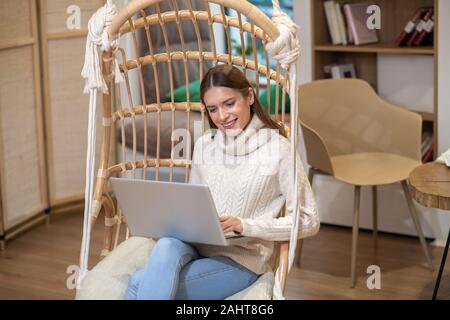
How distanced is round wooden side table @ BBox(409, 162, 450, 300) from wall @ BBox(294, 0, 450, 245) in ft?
1.98

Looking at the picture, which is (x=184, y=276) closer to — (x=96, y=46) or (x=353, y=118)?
(x=96, y=46)

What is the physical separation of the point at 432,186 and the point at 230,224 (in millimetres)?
998

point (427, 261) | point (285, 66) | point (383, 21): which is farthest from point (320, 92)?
point (285, 66)

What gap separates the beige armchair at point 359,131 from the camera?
3609 millimetres

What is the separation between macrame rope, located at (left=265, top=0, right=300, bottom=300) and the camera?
2174 mm

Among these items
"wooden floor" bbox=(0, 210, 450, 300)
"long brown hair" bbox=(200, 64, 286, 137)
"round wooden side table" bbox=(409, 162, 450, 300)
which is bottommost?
"wooden floor" bbox=(0, 210, 450, 300)

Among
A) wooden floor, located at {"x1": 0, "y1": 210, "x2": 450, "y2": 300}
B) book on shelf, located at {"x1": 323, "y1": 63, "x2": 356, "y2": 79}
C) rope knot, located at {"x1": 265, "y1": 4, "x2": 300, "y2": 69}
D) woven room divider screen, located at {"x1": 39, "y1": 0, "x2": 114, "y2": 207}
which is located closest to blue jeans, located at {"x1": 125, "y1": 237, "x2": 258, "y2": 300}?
rope knot, located at {"x1": 265, "y1": 4, "x2": 300, "y2": 69}

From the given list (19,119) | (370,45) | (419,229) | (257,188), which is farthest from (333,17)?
(257,188)

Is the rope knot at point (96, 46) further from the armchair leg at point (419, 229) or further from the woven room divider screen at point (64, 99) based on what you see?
the woven room divider screen at point (64, 99)

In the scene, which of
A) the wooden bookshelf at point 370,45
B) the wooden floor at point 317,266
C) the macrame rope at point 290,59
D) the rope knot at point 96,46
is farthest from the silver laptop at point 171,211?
the wooden bookshelf at point 370,45

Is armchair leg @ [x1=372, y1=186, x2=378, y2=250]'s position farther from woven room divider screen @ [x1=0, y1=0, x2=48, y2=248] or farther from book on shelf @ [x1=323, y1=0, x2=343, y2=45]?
woven room divider screen @ [x1=0, y1=0, x2=48, y2=248]

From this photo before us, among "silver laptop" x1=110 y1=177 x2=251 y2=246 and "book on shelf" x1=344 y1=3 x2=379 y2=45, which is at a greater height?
"book on shelf" x1=344 y1=3 x2=379 y2=45

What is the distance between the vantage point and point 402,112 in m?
3.71

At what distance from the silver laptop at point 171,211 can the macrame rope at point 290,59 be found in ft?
0.49
